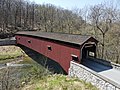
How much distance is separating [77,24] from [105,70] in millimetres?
38622

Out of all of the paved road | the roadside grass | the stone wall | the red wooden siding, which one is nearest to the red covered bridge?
the red wooden siding

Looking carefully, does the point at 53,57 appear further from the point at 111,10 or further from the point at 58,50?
the point at 111,10

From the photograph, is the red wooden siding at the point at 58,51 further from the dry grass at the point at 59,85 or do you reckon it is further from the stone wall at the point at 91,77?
the dry grass at the point at 59,85

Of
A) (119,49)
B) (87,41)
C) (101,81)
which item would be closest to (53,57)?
(87,41)

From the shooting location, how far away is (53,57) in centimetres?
1883

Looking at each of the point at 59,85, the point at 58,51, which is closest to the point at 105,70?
the point at 59,85

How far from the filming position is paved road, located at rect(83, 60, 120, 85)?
41.4 ft

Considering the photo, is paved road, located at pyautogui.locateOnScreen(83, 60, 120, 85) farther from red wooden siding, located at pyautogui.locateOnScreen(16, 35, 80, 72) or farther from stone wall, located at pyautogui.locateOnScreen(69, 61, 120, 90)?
red wooden siding, located at pyautogui.locateOnScreen(16, 35, 80, 72)

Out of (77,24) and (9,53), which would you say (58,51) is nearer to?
(9,53)

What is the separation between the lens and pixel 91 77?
1255cm

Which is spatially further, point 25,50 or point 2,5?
point 2,5

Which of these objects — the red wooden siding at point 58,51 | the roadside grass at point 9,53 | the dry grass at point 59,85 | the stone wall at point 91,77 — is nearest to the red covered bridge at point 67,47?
the red wooden siding at point 58,51

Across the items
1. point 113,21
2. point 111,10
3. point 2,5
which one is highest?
point 2,5

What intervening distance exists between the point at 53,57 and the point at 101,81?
815cm
